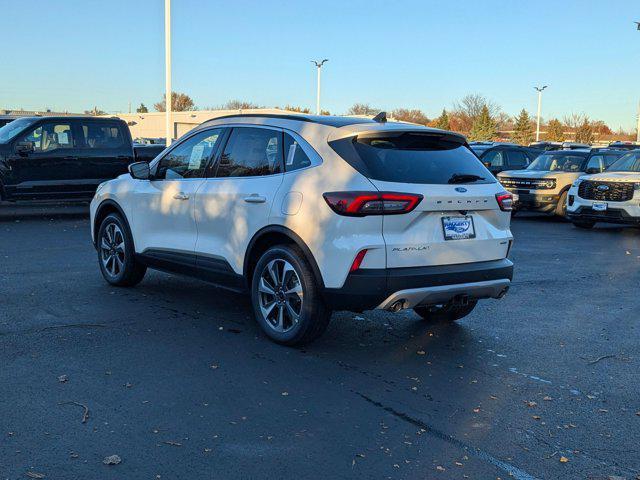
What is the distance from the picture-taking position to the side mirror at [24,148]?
14078mm

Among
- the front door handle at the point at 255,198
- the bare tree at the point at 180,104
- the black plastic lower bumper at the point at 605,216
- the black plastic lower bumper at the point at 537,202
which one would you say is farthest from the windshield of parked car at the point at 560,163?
the bare tree at the point at 180,104

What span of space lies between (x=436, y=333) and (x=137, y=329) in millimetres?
2553

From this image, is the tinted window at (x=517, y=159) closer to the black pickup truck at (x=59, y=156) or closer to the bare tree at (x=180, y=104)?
the black pickup truck at (x=59, y=156)

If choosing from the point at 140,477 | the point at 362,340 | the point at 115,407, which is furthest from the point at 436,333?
the point at 140,477

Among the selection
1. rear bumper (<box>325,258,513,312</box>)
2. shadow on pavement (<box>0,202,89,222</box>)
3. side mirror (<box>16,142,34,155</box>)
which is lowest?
shadow on pavement (<box>0,202,89,222</box>)

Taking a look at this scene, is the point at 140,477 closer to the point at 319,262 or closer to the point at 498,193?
the point at 319,262

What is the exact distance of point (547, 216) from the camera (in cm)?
1956

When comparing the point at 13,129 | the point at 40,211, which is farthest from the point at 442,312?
the point at 40,211

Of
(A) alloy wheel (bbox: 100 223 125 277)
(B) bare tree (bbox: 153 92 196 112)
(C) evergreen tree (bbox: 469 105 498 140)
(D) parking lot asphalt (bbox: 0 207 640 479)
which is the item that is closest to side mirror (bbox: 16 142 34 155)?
(D) parking lot asphalt (bbox: 0 207 640 479)

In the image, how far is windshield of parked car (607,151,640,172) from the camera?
1545 centimetres

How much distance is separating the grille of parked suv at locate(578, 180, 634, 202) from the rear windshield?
32.1 ft

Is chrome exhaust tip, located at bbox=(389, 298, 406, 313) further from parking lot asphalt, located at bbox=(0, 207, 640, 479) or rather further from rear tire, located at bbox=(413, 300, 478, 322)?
rear tire, located at bbox=(413, 300, 478, 322)

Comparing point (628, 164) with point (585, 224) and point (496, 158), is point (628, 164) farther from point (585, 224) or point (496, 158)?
point (496, 158)

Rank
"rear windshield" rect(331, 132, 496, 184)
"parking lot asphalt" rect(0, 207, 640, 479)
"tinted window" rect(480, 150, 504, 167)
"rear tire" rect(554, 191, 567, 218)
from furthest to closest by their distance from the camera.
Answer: "tinted window" rect(480, 150, 504, 167) < "rear tire" rect(554, 191, 567, 218) < "rear windshield" rect(331, 132, 496, 184) < "parking lot asphalt" rect(0, 207, 640, 479)
